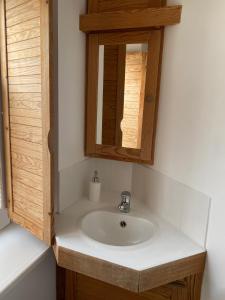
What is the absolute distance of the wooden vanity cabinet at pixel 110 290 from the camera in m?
1.13

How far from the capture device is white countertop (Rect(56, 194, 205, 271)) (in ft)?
3.27

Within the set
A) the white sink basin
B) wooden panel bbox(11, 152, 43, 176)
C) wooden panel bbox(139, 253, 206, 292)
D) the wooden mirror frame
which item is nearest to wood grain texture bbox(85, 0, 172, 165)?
the wooden mirror frame

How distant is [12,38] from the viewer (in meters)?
1.09

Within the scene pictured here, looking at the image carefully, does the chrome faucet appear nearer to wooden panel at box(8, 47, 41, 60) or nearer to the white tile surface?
the white tile surface

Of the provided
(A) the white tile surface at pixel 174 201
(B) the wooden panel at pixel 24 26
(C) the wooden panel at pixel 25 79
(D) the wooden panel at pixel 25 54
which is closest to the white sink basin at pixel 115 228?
(A) the white tile surface at pixel 174 201

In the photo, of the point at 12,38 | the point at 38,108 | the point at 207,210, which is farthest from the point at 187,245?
the point at 12,38

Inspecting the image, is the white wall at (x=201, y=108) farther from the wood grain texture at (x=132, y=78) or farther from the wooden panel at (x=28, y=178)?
the wooden panel at (x=28, y=178)

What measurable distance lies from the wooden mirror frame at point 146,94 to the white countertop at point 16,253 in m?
0.58

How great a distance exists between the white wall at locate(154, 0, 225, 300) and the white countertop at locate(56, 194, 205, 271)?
0.15 metres

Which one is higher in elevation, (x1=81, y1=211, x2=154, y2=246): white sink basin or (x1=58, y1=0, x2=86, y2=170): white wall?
(x1=58, y1=0, x2=86, y2=170): white wall

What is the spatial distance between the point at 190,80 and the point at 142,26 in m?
0.37

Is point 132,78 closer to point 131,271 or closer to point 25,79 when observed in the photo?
point 25,79

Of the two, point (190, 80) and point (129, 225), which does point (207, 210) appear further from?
point (190, 80)

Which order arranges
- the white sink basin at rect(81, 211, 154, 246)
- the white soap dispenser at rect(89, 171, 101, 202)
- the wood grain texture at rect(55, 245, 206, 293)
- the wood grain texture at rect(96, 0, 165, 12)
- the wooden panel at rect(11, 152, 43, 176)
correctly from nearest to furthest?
1. the wood grain texture at rect(55, 245, 206, 293)
2. the wooden panel at rect(11, 152, 43, 176)
3. the wood grain texture at rect(96, 0, 165, 12)
4. the white sink basin at rect(81, 211, 154, 246)
5. the white soap dispenser at rect(89, 171, 101, 202)
